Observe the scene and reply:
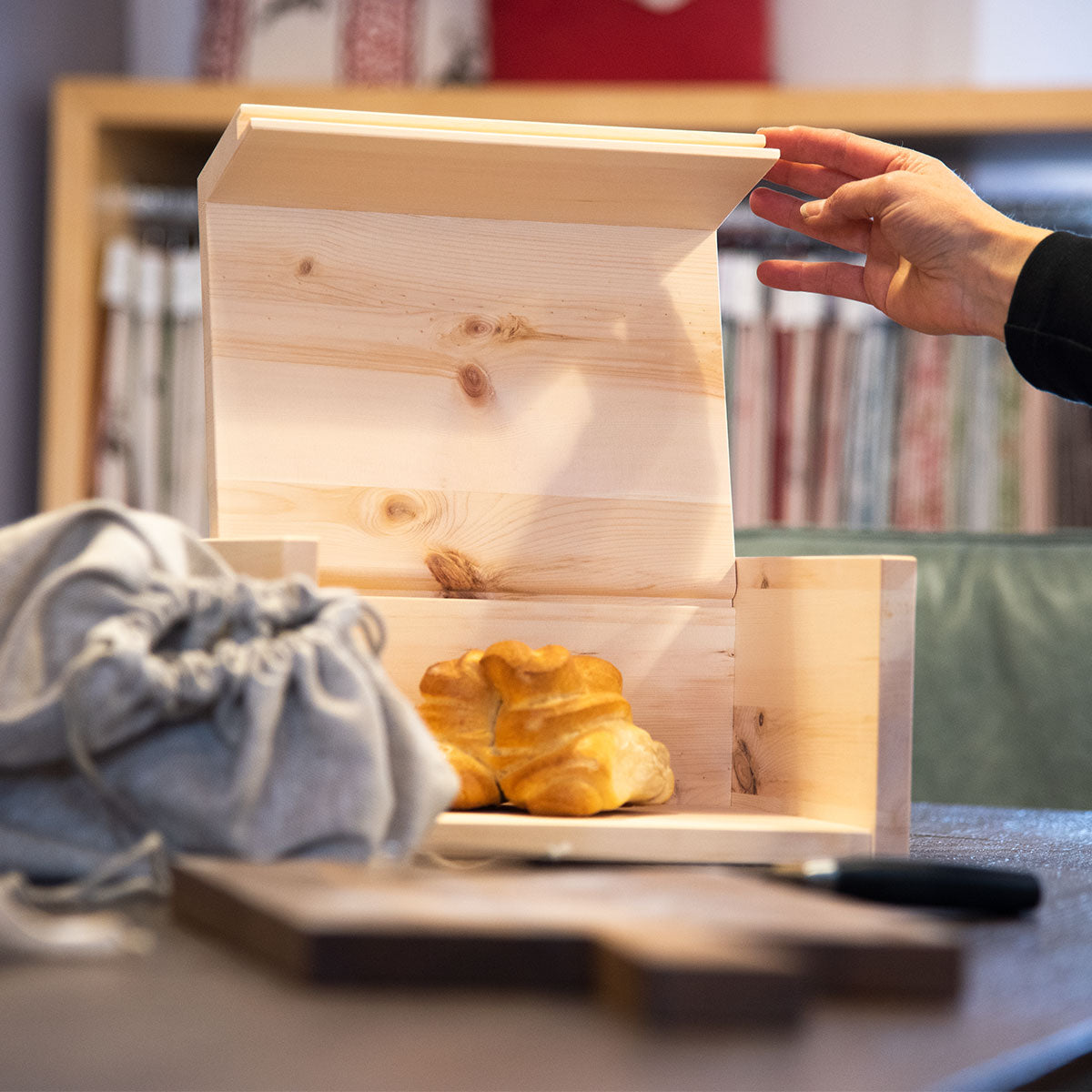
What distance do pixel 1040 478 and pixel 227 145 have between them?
5.85 feet

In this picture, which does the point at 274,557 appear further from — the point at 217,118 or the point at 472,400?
the point at 217,118

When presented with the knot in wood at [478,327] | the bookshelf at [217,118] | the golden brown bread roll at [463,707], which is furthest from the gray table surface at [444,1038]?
the bookshelf at [217,118]

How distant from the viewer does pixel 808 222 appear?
1.05 meters

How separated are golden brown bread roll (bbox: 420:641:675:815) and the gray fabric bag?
7.5 inches

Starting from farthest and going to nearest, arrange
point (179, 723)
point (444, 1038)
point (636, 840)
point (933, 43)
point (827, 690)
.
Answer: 1. point (933, 43)
2. point (827, 690)
3. point (636, 840)
4. point (179, 723)
5. point (444, 1038)

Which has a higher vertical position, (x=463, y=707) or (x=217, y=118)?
(x=217, y=118)

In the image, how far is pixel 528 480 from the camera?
2.95 ft

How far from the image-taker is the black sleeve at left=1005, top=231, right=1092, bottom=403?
92 centimetres

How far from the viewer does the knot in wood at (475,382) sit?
904 mm

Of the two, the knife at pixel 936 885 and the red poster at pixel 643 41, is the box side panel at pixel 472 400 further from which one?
the red poster at pixel 643 41

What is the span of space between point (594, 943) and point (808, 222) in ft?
2.63

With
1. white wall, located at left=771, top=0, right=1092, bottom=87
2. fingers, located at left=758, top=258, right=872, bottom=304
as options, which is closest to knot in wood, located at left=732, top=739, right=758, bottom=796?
fingers, located at left=758, top=258, right=872, bottom=304

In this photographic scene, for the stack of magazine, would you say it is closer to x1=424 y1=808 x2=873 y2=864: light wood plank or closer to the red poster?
the red poster

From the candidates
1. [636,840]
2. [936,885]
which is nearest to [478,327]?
[636,840]
